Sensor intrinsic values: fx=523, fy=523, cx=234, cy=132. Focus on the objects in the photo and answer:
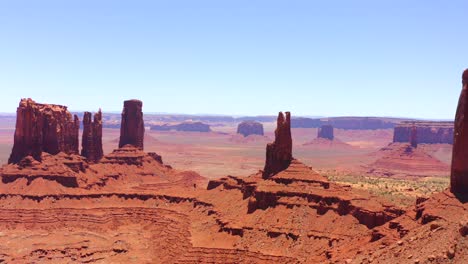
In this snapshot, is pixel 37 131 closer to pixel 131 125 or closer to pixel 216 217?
pixel 131 125

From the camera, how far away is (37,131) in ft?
364

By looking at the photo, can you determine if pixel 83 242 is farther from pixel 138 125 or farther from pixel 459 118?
pixel 138 125

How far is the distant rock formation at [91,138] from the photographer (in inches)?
5443

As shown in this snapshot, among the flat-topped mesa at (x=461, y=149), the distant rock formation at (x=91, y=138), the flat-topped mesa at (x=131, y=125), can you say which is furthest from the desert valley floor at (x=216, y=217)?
the flat-topped mesa at (x=131, y=125)

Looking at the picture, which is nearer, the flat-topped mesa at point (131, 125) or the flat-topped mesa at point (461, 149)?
the flat-topped mesa at point (461, 149)

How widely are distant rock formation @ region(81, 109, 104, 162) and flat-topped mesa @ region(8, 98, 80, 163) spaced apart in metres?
13.9

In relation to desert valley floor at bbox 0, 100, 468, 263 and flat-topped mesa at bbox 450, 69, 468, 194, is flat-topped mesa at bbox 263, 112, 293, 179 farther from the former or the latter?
flat-topped mesa at bbox 450, 69, 468, 194

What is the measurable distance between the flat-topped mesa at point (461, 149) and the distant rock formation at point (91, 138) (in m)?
108

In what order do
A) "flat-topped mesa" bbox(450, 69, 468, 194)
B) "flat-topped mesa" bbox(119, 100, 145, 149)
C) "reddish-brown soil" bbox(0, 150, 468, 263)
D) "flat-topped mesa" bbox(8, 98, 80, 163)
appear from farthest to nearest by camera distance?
1. "flat-topped mesa" bbox(119, 100, 145, 149)
2. "flat-topped mesa" bbox(8, 98, 80, 163)
3. "flat-topped mesa" bbox(450, 69, 468, 194)
4. "reddish-brown soil" bbox(0, 150, 468, 263)

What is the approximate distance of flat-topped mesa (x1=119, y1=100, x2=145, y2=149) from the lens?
491 feet

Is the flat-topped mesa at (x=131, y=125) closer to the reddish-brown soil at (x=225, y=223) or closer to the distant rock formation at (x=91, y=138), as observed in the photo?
the distant rock formation at (x=91, y=138)

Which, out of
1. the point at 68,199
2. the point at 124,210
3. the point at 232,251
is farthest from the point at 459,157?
the point at 68,199

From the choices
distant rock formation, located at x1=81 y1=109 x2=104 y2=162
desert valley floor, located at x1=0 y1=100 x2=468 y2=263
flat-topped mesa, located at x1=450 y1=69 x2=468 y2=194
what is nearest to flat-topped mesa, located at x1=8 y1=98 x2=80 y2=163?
desert valley floor, located at x1=0 y1=100 x2=468 y2=263

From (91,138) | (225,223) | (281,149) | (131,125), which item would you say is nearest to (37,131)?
(91,138)
